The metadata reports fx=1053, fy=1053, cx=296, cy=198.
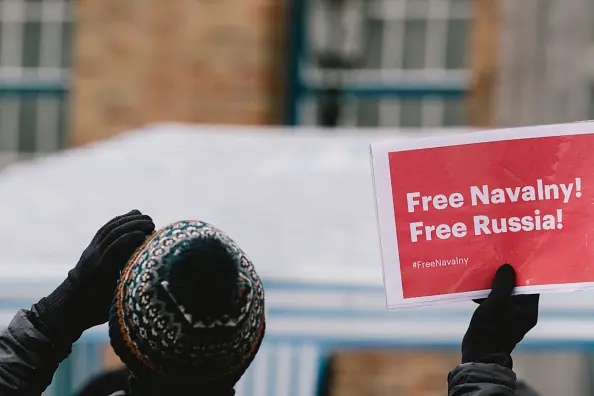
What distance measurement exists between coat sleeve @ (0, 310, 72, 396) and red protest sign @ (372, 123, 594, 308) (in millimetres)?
600

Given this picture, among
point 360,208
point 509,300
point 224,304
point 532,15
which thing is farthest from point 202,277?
point 532,15

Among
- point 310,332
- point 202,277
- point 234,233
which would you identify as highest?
point 202,277

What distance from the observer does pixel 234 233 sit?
12.2 ft

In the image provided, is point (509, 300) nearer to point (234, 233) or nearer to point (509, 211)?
point (509, 211)

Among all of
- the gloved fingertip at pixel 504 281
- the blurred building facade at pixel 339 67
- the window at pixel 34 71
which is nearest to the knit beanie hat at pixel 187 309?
the gloved fingertip at pixel 504 281

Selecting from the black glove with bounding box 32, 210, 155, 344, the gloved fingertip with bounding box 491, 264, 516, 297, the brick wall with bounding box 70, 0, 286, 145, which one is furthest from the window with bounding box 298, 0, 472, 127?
the black glove with bounding box 32, 210, 155, 344

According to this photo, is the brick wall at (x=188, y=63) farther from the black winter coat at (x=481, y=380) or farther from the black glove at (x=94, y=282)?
the black winter coat at (x=481, y=380)

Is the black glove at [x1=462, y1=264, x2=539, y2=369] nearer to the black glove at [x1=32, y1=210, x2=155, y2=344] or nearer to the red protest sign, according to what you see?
the red protest sign

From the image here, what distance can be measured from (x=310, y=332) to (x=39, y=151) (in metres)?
4.53

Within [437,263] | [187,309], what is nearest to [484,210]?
[437,263]

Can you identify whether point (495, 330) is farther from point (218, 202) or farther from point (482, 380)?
point (218, 202)

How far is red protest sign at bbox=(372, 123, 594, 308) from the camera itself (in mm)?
1887

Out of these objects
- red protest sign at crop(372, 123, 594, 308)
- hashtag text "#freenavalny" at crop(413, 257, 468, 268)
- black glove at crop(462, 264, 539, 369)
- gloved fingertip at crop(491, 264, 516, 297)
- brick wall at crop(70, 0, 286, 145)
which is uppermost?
brick wall at crop(70, 0, 286, 145)

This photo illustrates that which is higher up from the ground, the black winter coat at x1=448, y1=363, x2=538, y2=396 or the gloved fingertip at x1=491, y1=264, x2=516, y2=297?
the gloved fingertip at x1=491, y1=264, x2=516, y2=297
